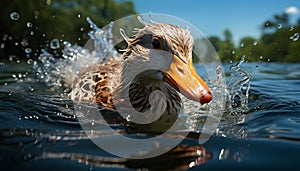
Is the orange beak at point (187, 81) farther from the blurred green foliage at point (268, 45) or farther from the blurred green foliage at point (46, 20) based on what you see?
the blurred green foliage at point (46, 20)

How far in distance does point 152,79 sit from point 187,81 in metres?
0.75

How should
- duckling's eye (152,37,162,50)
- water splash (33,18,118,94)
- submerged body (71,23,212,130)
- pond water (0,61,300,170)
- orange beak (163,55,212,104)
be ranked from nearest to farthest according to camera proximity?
pond water (0,61,300,170) < orange beak (163,55,212,104) < submerged body (71,23,212,130) < duckling's eye (152,37,162,50) < water splash (33,18,118,94)

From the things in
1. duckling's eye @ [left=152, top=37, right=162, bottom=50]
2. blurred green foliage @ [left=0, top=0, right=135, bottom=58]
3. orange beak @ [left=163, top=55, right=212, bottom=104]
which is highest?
blurred green foliage @ [left=0, top=0, right=135, bottom=58]

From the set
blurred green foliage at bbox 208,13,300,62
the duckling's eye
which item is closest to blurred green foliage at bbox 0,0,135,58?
blurred green foliage at bbox 208,13,300,62

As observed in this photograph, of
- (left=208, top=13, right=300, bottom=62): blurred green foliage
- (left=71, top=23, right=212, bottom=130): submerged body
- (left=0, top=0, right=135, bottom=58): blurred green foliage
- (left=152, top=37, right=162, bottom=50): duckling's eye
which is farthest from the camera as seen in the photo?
(left=0, top=0, right=135, bottom=58): blurred green foliage

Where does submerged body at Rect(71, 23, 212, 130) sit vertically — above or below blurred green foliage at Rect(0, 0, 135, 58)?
below

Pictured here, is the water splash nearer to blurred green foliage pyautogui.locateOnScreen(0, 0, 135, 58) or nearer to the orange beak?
the orange beak

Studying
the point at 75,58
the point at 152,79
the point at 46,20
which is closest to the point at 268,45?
the point at 75,58

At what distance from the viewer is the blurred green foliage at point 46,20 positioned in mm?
27562

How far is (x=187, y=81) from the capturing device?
3023 mm

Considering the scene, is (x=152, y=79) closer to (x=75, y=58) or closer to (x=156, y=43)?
(x=156, y=43)

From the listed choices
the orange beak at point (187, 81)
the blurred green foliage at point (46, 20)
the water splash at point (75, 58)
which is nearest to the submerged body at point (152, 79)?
the orange beak at point (187, 81)

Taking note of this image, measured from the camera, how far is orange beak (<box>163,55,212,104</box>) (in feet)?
9.33

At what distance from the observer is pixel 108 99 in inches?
162
